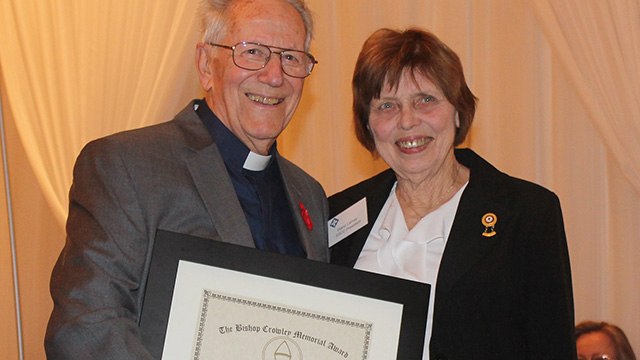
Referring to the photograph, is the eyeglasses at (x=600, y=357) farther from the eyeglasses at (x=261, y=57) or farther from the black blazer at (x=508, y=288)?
the eyeglasses at (x=261, y=57)

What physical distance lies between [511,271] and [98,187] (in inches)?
63.3

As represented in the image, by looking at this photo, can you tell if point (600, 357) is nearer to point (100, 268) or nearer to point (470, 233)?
point (470, 233)

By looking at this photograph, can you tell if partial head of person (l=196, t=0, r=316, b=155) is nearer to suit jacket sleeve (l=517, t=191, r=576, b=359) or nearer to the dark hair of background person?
the dark hair of background person

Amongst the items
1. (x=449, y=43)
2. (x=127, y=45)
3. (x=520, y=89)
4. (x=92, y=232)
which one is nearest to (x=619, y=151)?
(x=520, y=89)

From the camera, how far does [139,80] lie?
4.55m

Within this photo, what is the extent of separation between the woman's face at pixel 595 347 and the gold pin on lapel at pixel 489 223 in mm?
1958

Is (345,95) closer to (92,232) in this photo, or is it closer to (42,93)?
(42,93)

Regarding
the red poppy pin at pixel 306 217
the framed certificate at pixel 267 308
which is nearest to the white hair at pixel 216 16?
the red poppy pin at pixel 306 217

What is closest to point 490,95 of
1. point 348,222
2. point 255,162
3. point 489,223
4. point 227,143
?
point 348,222

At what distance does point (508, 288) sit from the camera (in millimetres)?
2740

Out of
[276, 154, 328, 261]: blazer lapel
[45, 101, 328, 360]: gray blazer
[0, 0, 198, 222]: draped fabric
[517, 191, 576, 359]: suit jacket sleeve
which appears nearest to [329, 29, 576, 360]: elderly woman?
[517, 191, 576, 359]: suit jacket sleeve

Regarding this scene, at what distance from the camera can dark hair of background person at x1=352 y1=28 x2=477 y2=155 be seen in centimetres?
308

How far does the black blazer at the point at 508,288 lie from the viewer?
2693 mm

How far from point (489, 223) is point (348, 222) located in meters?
0.68
